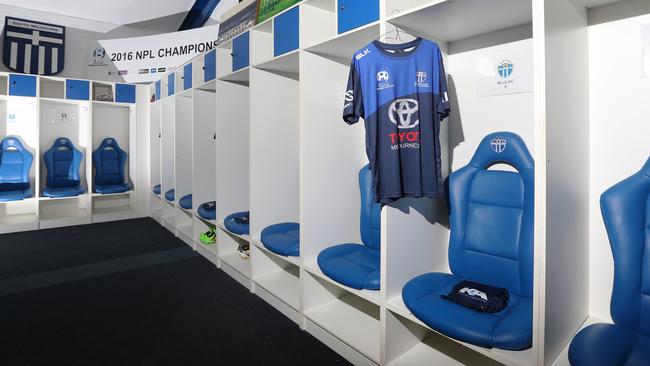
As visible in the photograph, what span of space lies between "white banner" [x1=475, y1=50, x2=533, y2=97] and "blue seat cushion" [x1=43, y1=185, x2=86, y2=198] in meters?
4.83

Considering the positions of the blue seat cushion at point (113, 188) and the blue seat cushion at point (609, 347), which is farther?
the blue seat cushion at point (113, 188)

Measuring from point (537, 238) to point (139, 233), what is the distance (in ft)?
14.2

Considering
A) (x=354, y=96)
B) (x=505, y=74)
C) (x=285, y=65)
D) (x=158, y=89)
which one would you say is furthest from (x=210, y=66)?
(x=505, y=74)

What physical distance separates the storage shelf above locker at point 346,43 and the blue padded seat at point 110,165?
13.3ft

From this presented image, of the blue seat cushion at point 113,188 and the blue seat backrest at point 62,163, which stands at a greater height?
the blue seat backrest at point 62,163

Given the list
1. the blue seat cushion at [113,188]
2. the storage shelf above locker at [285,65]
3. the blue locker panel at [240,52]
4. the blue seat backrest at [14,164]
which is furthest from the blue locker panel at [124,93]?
the storage shelf above locker at [285,65]

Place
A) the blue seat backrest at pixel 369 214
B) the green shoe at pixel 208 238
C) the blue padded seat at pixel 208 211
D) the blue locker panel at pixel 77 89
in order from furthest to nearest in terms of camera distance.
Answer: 1. the blue locker panel at pixel 77 89
2. the green shoe at pixel 208 238
3. the blue padded seat at pixel 208 211
4. the blue seat backrest at pixel 369 214

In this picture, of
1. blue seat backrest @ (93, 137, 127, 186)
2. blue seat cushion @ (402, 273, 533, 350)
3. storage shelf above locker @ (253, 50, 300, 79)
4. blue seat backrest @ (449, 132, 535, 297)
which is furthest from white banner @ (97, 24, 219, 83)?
blue seat cushion @ (402, 273, 533, 350)

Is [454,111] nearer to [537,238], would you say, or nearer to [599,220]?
[599,220]

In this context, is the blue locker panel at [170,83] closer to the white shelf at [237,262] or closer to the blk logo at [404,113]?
the white shelf at [237,262]

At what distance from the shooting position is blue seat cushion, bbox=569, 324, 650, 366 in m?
1.11

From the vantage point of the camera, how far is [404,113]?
5.40ft

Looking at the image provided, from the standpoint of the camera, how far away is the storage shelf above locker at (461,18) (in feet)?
4.89

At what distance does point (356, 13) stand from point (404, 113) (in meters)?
0.57
